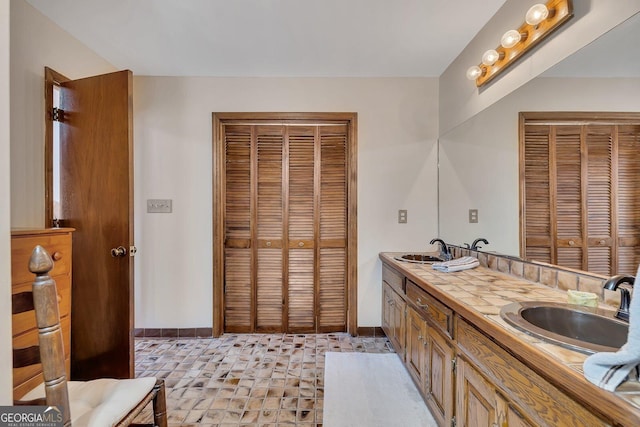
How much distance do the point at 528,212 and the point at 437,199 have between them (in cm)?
111

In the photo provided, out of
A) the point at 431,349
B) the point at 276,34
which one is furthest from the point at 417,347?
the point at 276,34

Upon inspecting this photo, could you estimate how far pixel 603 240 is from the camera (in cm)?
125

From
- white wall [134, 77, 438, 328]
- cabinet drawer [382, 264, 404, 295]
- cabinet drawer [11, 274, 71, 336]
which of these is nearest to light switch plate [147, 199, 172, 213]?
white wall [134, 77, 438, 328]

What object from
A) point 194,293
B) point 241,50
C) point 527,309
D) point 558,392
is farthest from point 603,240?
point 194,293

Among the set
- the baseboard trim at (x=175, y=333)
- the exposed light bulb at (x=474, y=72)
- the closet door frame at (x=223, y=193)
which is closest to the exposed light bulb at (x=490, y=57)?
the exposed light bulb at (x=474, y=72)

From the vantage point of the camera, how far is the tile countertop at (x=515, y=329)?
2.03 feet

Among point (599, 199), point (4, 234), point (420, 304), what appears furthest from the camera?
point (420, 304)

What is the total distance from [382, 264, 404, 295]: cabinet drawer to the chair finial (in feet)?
6.24

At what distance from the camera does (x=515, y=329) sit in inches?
37.5

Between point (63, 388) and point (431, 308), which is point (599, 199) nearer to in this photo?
point (431, 308)

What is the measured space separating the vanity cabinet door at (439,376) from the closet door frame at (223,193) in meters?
1.11

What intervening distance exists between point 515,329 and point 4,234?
1.53 meters

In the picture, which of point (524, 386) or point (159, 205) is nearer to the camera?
point (524, 386)

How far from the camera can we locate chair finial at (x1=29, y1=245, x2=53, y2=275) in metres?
0.82
